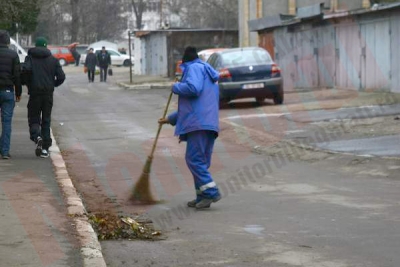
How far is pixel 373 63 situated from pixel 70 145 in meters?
13.0

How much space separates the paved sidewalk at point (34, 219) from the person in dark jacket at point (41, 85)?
0.46 m

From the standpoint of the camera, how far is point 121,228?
8797 mm

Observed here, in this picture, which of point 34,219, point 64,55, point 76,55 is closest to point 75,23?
point 64,55

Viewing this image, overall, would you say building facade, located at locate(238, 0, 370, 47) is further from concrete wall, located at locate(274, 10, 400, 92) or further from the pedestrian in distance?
the pedestrian in distance

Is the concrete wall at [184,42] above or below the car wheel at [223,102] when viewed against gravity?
above

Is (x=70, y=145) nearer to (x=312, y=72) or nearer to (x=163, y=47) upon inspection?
(x=312, y=72)

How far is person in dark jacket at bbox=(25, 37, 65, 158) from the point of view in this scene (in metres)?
13.8

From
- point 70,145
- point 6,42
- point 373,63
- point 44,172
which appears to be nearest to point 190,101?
point 44,172

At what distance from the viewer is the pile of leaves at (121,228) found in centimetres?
862

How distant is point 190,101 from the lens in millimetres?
10055

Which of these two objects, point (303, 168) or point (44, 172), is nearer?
point (44, 172)

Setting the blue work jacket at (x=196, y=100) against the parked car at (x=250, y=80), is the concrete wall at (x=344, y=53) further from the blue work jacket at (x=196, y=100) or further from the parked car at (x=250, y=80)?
the blue work jacket at (x=196, y=100)

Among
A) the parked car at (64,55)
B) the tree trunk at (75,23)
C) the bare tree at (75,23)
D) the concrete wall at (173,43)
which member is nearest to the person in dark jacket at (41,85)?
the concrete wall at (173,43)

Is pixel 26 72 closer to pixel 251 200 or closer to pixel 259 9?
pixel 251 200
